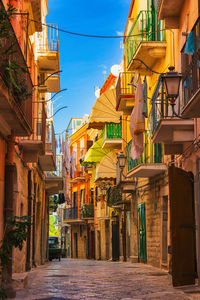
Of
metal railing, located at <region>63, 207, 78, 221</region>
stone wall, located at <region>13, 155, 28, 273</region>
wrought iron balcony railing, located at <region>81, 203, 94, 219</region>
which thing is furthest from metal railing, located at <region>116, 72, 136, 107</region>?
metal railing, located at <region>63, 207, 78, 221</region>

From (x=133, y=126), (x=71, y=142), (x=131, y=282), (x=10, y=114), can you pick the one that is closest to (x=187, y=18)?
(x=133, y=126)

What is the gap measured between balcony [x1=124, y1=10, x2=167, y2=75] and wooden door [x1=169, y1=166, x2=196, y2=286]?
5917mm

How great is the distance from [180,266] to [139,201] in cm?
1078

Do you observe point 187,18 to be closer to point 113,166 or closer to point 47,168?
point 47,168

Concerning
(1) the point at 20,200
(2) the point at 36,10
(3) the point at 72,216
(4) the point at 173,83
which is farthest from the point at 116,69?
(3) the point at 72,216

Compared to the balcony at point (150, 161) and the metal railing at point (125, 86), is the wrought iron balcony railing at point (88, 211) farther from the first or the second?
the balcony at point (150, 161)

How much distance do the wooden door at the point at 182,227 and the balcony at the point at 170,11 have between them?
443 centimetres

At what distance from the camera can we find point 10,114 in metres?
9.32

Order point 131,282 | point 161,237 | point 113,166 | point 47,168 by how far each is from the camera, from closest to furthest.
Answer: point 131,282
point 161,237
point 47,168
point 113,166

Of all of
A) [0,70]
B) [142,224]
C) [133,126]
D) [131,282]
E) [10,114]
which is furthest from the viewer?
[142,224]

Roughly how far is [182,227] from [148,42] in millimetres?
7663

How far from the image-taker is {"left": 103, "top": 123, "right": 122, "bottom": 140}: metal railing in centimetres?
2750

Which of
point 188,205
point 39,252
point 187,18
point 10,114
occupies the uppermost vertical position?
point 187,18

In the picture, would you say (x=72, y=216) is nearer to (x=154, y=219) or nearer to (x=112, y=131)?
(x=112, y=131)
